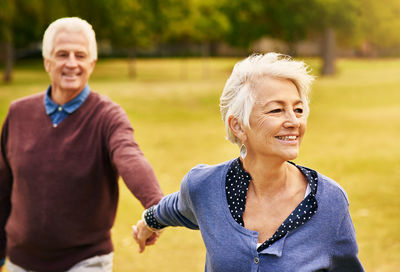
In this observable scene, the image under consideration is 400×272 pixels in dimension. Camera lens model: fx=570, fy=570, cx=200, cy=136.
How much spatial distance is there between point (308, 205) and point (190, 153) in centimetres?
1068

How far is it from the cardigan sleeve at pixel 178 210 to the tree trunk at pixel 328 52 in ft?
110

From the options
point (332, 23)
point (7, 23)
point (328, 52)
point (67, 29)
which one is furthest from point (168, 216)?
point (328, 52)

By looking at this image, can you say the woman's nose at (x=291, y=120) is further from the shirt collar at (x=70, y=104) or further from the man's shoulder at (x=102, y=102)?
the shirt collar at (x=70, y=104)

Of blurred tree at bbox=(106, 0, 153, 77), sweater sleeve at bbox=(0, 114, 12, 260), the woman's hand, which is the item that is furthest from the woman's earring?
blurred tree at bbox=(106, 0, 153, 77)

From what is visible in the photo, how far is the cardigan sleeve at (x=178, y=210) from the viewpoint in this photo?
8.06 feet

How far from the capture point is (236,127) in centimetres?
237

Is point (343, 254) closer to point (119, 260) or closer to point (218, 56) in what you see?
point (119, 260)

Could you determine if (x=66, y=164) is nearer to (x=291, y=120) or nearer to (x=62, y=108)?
(x=62, y=108)

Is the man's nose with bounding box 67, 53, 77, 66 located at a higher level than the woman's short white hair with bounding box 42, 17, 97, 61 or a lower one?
lower

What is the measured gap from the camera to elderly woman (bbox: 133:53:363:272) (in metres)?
2.12

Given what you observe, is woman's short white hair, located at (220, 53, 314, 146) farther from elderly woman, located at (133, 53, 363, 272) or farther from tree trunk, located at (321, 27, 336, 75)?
tree trunk, located at (321, 27, 336, 75)

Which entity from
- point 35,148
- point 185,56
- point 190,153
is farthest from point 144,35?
point 35,148

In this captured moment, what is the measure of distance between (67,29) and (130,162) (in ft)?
3.11

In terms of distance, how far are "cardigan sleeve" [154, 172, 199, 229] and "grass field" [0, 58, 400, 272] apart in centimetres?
157
